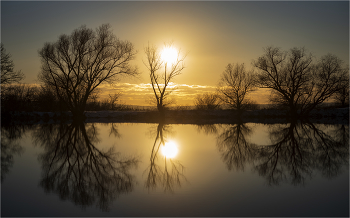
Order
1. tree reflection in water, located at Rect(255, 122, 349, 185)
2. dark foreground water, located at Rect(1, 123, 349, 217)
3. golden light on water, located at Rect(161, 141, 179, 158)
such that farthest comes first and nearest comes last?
golden light on water, located at Rect(161, 141, 179, 158) → tree reflection in water, located at Rect(255, 122, 349, 185) → dark foreground water, located at Rect(1, 123, 349, 217)

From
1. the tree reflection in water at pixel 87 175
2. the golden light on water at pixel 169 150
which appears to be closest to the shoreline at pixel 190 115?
the golden light on water at pixel 169 150

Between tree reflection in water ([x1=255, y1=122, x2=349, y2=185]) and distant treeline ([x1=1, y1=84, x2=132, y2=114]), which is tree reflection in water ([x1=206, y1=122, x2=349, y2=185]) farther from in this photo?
distant treeline ([x1=1, y1=84, x2=132, y2=114])

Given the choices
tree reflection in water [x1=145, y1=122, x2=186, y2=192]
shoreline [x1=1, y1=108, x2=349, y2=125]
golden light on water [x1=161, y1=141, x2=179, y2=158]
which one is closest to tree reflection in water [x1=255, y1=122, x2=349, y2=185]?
tree reflection in water [x1=145, y1=122, x2=186, y2=192]

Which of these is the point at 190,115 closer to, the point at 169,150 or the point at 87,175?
the point at 169,150

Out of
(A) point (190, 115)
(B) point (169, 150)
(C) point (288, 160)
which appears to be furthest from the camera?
(A) point (190, 115)

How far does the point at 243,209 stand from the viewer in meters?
3.41

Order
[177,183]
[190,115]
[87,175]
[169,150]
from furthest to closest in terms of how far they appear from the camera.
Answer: [190,115] < [169,150] < [87,175] < [177,183]

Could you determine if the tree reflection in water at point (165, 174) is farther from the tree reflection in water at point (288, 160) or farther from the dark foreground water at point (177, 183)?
the tree reflection in water at point (288, 160)

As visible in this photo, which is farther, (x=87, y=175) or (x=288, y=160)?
(x=288, y=160)

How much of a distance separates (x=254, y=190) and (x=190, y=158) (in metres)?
2.57

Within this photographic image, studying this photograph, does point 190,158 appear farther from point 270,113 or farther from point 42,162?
point 270,113

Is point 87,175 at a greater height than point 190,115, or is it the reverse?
point 190,115

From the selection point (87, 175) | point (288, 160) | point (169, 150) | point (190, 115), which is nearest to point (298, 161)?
point (288, 160)

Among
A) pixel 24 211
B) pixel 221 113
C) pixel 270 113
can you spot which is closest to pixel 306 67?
pixel 270 113
